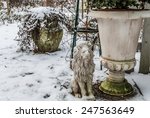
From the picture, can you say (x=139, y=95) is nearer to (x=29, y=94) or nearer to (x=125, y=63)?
(x=125, y=63)

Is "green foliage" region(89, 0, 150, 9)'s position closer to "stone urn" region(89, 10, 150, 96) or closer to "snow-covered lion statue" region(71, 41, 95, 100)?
"stone urn" region(89, 10, 150, 96)

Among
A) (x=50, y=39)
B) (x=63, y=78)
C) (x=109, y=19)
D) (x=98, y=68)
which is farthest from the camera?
(x=50, y=39)

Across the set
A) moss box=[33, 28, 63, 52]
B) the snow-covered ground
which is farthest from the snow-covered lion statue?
moss box=[33, 28, 63, 52]

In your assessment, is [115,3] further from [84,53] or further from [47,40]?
[47,40]

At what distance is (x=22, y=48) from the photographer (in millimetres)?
4605

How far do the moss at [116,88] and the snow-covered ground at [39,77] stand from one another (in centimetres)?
10

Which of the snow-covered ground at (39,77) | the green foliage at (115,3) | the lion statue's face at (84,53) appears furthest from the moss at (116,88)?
the green foliage at (115,3)

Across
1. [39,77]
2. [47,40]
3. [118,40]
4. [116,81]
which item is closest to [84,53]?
[118,40]

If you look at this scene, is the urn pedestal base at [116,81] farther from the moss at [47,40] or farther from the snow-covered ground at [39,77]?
the moss at [47,40]

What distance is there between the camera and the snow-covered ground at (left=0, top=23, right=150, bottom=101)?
9.44ft

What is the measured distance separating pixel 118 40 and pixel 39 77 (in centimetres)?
113

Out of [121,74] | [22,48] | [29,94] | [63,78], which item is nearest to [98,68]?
[63,78]

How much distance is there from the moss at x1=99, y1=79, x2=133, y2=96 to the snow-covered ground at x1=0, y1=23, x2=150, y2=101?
0.10 meters

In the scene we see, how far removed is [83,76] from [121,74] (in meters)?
0.42
